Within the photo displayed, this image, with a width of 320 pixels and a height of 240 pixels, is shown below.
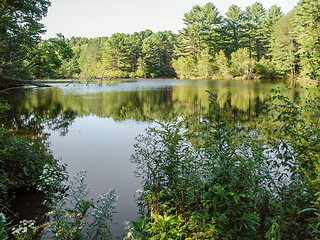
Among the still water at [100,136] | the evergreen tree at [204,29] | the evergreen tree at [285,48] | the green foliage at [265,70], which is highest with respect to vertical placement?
the evergreen tree at [204,29]

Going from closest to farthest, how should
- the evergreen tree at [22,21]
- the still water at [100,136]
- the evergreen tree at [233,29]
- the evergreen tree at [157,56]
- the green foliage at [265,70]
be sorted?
the still water at [100,136], the evergreen tree at [22,21], the green foliage at [265,70], the evergreen tree at [233,29], the evergreen tree at [157,56]

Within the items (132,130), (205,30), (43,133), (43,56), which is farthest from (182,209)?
(205,30)

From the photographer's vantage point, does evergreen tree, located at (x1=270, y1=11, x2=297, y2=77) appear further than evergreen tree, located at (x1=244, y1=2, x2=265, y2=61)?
No

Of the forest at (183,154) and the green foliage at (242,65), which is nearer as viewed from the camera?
the forest at (183,154)

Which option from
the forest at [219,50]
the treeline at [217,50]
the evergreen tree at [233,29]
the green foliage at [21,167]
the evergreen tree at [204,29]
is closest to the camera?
the green foliage at [21,167]

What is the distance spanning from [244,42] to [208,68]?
14207 mm

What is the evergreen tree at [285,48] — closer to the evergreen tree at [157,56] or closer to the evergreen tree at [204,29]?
the evergreen tree at [204,29]

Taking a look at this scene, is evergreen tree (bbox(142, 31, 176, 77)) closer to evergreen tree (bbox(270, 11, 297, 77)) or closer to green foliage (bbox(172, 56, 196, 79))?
green foliage (bbox(172, 56, 196, 79))

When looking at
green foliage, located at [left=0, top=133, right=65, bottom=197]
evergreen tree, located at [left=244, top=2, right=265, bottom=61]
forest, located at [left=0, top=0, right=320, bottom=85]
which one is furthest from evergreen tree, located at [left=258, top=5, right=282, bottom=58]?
green foliage, located at [left=0, top=133, right=65, bottom=197]

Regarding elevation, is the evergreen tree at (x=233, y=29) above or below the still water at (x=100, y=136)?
above

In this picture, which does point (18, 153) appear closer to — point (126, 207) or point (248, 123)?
point (126, 207)

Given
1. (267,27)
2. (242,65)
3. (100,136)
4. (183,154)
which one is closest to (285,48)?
(242,65)

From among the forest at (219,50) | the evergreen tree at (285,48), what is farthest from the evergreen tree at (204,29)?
the evergreen tree at (285,48)

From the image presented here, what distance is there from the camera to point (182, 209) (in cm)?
356
